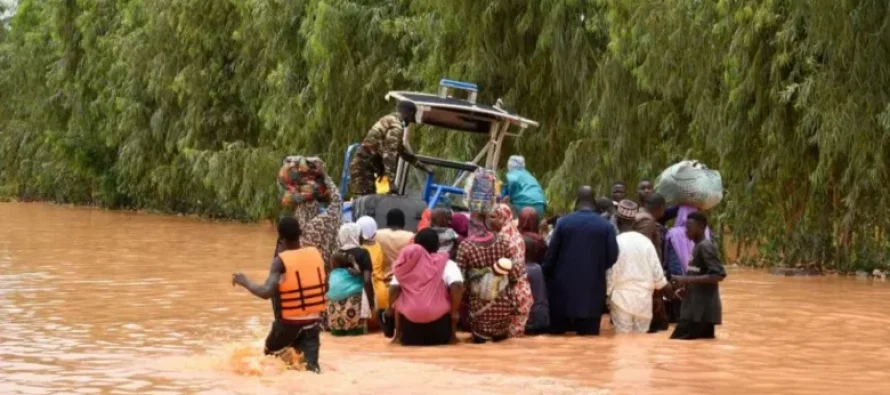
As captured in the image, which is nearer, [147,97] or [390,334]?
[390,334]

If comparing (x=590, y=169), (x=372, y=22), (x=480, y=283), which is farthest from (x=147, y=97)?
(x=480, y=283)

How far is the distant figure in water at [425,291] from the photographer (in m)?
14.0

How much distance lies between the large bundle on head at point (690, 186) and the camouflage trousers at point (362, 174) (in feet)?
9.66

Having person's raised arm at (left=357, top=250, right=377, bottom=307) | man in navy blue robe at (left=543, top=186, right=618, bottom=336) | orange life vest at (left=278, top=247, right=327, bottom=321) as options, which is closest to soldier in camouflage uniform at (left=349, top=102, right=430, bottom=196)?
person's raised arm at (left=357, top=250, right=377, bottom=307)

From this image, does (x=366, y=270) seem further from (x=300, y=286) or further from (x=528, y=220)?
(x=300, y=286)

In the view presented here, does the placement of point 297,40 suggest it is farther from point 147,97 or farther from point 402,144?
point 402,144

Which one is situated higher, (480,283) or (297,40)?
(297,40)

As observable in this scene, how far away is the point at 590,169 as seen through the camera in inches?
1067

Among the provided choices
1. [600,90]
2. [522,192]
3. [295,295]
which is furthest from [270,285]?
[600,90]

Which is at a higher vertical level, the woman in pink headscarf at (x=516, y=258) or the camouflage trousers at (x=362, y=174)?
the camouflage trousers at (x=362, y=174)

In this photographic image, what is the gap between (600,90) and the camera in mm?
26969

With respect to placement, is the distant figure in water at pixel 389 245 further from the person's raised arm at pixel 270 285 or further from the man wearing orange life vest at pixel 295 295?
the person's raised arm at pixel 270 285

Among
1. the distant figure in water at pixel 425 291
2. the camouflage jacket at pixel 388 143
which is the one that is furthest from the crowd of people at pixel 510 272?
the camouflage jacket at pixel 388 143

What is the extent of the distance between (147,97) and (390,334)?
111 ft
